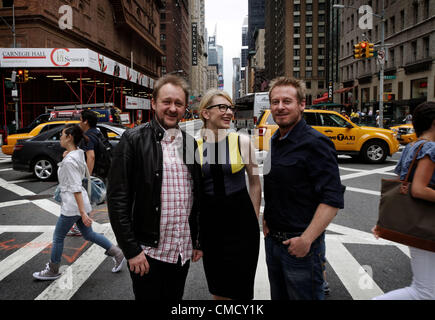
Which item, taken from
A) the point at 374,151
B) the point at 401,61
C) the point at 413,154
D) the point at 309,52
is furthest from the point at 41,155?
the point at 309,52

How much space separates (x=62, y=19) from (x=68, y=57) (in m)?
9.21

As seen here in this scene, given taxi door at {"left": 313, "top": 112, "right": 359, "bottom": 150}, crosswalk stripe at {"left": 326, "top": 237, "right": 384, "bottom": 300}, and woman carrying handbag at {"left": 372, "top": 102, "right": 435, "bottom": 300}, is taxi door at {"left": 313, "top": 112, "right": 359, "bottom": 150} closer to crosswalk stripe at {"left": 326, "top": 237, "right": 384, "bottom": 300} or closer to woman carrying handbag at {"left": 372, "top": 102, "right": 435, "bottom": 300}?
crosswalk stripe at {"left": 326, "top": 237, "right": 384, "bottom": 300}

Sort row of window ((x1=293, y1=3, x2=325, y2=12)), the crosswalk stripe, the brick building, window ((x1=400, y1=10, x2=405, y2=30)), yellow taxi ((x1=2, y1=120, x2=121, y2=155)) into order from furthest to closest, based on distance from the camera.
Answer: row of window ((x1=293, y1=3, x2=325, y2=12)), window ((x1=400, y1=10, x2=405, y2=30)), the brick building, yellow taxi ((x1=2, y1=120, x2=121, y2=155)), the crosswalk stripe

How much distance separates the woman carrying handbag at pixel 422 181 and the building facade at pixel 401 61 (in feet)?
82.5

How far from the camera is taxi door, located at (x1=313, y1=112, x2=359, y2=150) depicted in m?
13.2

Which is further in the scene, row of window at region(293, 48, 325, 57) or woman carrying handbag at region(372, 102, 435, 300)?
row of window at region(293, 48, 325, 57)

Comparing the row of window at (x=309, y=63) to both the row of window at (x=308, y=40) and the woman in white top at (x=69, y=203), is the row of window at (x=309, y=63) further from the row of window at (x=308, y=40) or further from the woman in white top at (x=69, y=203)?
the woman in white top at (x=69, y=203)

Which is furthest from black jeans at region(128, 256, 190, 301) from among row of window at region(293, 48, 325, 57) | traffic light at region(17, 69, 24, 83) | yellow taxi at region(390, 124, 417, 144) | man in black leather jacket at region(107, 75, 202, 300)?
row of window at region(293, 48, 325, 57)

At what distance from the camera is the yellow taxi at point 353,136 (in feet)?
43.3

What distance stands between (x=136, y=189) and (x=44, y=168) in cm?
980

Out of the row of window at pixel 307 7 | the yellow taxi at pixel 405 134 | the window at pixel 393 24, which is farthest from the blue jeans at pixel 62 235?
the row of window at pixel 307 7

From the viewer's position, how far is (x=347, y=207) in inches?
287
